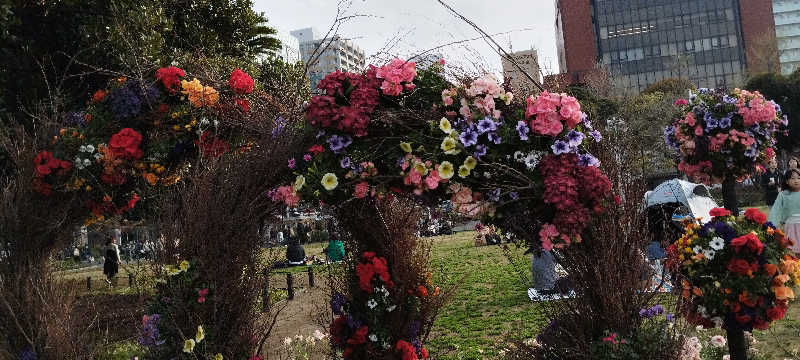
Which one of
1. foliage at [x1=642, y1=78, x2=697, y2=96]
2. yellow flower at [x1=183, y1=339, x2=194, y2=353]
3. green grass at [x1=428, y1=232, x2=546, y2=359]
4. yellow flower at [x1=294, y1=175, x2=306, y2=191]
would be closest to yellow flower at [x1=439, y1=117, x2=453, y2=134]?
yellow flower at [x1=294, y1=175, x2=306, y2=191]

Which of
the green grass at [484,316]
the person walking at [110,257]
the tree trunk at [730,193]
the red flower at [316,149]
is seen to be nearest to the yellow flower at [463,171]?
the red flower at [316,149]

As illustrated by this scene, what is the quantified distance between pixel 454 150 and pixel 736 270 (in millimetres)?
2332

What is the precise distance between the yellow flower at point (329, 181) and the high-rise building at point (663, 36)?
65.6 m

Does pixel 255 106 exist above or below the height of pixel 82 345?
above

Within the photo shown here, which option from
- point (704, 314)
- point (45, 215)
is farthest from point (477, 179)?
point (45, 215)

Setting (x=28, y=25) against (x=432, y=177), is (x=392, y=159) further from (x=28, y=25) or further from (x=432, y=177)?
(x=28, y=25)

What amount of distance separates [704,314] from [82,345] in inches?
196

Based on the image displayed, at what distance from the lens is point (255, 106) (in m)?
4.26

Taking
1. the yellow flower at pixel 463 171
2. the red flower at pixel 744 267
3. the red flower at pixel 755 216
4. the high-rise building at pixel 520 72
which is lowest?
the red flower at pixel 744 267

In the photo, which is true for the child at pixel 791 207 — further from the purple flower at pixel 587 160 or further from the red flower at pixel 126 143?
the red flower at pixel 126 143

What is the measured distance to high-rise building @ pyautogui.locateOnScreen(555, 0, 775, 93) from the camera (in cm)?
6469

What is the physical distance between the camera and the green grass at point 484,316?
6.20m

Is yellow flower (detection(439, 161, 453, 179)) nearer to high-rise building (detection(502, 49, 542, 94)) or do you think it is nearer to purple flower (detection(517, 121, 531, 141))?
purple flower (detection(517, 121, 531, 141))

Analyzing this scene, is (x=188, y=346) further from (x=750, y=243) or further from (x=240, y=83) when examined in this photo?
(x=750, y=243)
